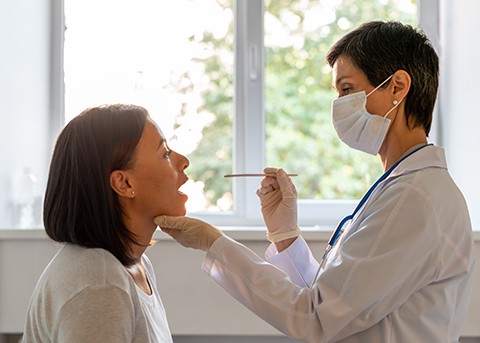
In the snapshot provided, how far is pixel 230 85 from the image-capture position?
10.1 feet

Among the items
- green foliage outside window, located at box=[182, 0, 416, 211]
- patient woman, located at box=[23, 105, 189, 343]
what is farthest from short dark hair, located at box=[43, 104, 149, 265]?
green foliage outside window, located at box=[182, 0, 416, 211]

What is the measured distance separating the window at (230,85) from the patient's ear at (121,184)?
1477 millimetres

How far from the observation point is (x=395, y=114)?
1685 millimetres

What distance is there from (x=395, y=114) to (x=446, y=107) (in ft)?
4.45

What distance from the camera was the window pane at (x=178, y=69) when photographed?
10.1 ft

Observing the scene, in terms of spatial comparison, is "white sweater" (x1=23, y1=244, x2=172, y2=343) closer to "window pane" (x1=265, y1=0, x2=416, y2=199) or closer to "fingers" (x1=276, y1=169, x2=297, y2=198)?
"fingers" (x1=276, y1=169, x2=297, y2=198)

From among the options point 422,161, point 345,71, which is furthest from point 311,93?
point 422,161

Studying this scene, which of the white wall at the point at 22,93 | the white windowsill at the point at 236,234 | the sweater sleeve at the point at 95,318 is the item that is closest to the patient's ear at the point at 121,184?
the sweater sleeve at the point at 95,318

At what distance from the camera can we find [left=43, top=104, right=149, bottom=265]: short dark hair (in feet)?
4.94

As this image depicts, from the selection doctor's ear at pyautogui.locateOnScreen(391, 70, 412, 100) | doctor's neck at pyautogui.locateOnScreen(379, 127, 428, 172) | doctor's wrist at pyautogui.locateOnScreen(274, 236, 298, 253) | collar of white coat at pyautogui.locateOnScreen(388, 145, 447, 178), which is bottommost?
doctor's wrist at pyautogui.locateOnScreen(274, 236, 298, 253)

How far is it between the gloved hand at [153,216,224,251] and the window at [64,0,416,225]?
1.36m

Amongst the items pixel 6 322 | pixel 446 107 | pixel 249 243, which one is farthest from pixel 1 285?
pixel 446 107

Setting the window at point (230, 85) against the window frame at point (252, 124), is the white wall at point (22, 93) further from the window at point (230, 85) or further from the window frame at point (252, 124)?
the window frame at point (252, 124)

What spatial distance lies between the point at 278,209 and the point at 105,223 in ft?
1.85
